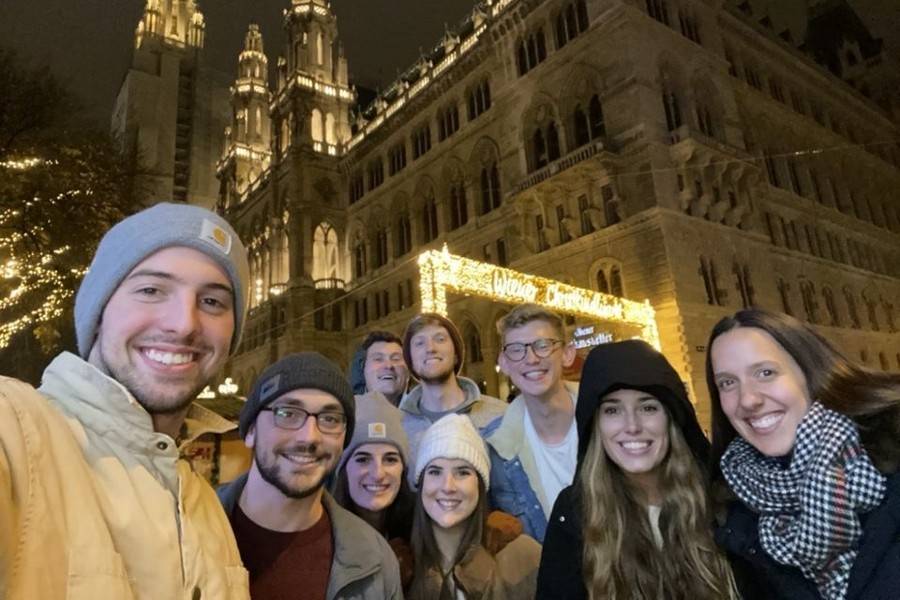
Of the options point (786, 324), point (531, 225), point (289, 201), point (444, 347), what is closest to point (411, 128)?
point (289, 201)

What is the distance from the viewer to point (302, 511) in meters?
2.10

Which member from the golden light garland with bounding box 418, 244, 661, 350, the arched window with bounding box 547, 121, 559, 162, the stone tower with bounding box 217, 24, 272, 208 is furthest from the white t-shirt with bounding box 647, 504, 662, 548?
the stone tower with bounding box 217, 24, 272, 208

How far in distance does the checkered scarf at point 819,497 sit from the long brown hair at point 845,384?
2.3 inches

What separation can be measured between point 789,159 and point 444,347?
2645cm

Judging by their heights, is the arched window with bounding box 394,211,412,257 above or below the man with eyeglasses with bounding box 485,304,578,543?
above

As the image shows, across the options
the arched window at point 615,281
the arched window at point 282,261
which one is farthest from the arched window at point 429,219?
the arched window at point 282,261

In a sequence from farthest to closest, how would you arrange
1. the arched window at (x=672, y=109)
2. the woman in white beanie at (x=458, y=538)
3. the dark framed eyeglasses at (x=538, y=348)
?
the arched window at (x=672, y=109) < the dark framed eyeglasses at (x=538, y=348) < the woman in white beanie at (x=458, y=538)

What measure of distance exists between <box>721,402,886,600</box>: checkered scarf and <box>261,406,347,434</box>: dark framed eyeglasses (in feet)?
5.38

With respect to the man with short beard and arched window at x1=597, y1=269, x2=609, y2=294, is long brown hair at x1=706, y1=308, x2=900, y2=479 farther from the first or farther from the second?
arched window at x1=597, y1=269, x2=609, y2=294

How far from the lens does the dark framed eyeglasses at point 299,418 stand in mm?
2104

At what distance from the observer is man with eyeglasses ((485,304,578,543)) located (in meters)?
2.95

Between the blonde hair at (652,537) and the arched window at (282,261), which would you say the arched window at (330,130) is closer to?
the arched window at (282,261)

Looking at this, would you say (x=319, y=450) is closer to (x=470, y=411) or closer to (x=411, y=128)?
(x=470, y=411)

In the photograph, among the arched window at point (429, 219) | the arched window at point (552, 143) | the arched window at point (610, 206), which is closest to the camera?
the arched window at point (610, 206)
